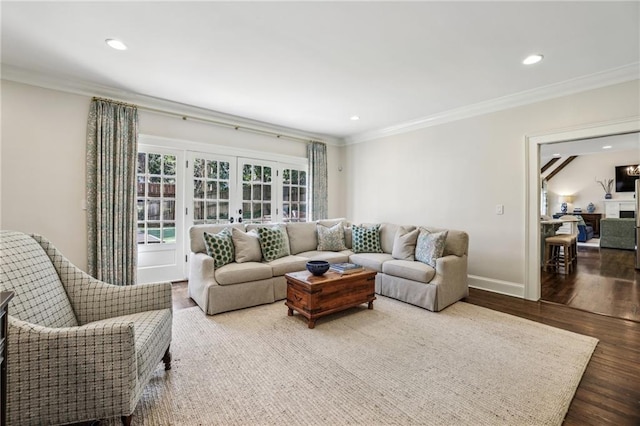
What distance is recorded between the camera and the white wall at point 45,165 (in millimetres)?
3119

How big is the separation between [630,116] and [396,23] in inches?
109

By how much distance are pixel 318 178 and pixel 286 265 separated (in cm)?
260

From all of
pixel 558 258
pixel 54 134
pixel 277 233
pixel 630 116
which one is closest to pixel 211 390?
pixel 277 233

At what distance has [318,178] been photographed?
229 inches

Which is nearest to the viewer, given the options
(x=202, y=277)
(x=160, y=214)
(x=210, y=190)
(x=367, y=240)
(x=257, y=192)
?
(x=202, y=277)

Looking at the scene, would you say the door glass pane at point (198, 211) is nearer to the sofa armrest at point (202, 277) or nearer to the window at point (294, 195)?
the sofa armrest at point (202, 277)

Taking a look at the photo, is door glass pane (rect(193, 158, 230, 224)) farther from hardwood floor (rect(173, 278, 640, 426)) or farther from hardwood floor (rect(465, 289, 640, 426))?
hardwood floor (rect(465, 289, 640, 426))

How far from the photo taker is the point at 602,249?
7539 mm

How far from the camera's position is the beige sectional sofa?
319 cm

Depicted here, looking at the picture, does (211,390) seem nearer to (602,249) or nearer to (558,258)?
(558,258)

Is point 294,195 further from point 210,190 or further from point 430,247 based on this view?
point 430,247

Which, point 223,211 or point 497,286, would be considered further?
point 223,211

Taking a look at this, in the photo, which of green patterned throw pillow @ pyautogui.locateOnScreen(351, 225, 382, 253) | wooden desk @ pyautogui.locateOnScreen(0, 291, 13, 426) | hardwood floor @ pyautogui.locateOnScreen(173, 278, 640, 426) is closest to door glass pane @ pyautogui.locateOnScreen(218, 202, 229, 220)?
hardwood floor @ pyautogui.locateOnScreen(173, 278, 640, 426)

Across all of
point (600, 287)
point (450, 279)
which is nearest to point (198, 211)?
point (450, 279)
